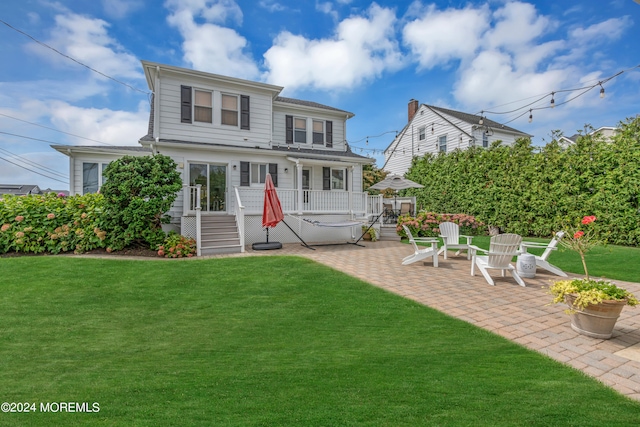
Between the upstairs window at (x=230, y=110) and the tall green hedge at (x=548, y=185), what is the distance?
11.7m

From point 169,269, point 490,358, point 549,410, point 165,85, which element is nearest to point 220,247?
point 169,269

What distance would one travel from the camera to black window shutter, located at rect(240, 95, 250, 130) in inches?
556

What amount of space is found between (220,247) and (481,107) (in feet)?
51.0

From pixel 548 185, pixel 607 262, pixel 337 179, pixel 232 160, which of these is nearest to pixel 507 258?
pixel 607 262

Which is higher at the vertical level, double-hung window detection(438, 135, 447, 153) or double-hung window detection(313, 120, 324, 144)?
double-hung window detection(438, 135, 447, 153)

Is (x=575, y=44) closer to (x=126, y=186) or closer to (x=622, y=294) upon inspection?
(x=622, y=294)

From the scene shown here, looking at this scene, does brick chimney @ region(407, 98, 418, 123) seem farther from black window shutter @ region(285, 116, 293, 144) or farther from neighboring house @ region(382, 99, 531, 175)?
black window shutter @ region(285, 116, 293, 144)

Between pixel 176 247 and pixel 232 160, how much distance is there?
4929mm

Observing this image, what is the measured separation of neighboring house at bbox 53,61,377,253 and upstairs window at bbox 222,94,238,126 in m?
0.04

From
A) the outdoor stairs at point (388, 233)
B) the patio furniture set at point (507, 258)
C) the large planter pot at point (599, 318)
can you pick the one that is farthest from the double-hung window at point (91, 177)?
the large planter pot at point (599, 318)

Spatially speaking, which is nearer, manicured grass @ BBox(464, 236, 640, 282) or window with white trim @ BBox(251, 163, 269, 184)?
manicured grass @ BBox(464, 236, 640, 282)

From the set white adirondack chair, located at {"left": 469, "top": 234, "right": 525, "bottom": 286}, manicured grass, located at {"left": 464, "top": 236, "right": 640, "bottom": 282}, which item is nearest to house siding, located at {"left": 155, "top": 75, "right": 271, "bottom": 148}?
white adirondack chair, located at {"left": 469, "top": 234, "right": 525, "bottom": 286}

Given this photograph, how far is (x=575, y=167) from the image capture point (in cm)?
1183

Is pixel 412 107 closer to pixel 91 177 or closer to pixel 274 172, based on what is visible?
pixel 274 172
